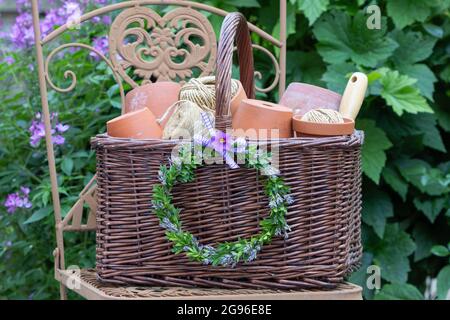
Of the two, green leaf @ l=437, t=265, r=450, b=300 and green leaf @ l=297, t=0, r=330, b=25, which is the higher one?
green leaf @ l=297, t=0, r=330, b=25

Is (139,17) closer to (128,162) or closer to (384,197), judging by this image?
(128,162)

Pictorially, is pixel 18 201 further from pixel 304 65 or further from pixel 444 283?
pixel 444 283

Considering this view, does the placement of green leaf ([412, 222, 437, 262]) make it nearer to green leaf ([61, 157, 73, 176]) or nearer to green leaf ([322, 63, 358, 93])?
green leaf ([322, 63, 358, 93])

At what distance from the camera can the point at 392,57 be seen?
1812mm

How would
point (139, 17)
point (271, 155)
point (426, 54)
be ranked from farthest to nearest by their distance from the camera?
point (426, 54)
point (139, 17)
point (271, 155)

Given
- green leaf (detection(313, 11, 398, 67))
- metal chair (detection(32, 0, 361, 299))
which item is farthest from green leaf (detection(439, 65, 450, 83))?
metal chair (detection(32, 0, 361, 299))

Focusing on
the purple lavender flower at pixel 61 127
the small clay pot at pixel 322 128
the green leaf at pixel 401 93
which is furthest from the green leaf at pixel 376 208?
the purple lavender flower at pixel 61 127

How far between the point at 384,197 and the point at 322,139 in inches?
28.7

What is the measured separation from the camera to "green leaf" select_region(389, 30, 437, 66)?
1.78 m

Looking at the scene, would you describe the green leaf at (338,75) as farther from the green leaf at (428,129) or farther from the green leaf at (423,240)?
the green leaf at (423,240)

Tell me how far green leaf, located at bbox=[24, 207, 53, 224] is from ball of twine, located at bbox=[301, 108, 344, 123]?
29.4 inches

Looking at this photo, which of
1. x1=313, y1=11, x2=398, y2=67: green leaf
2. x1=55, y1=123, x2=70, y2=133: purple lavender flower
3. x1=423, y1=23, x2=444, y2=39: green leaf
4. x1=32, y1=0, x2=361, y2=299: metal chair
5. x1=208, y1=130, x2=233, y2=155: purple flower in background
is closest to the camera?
x1=208, y1=130, x2=233, y2=155: purple flower in background

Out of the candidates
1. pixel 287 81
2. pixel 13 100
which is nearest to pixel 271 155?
pixel 287 81
